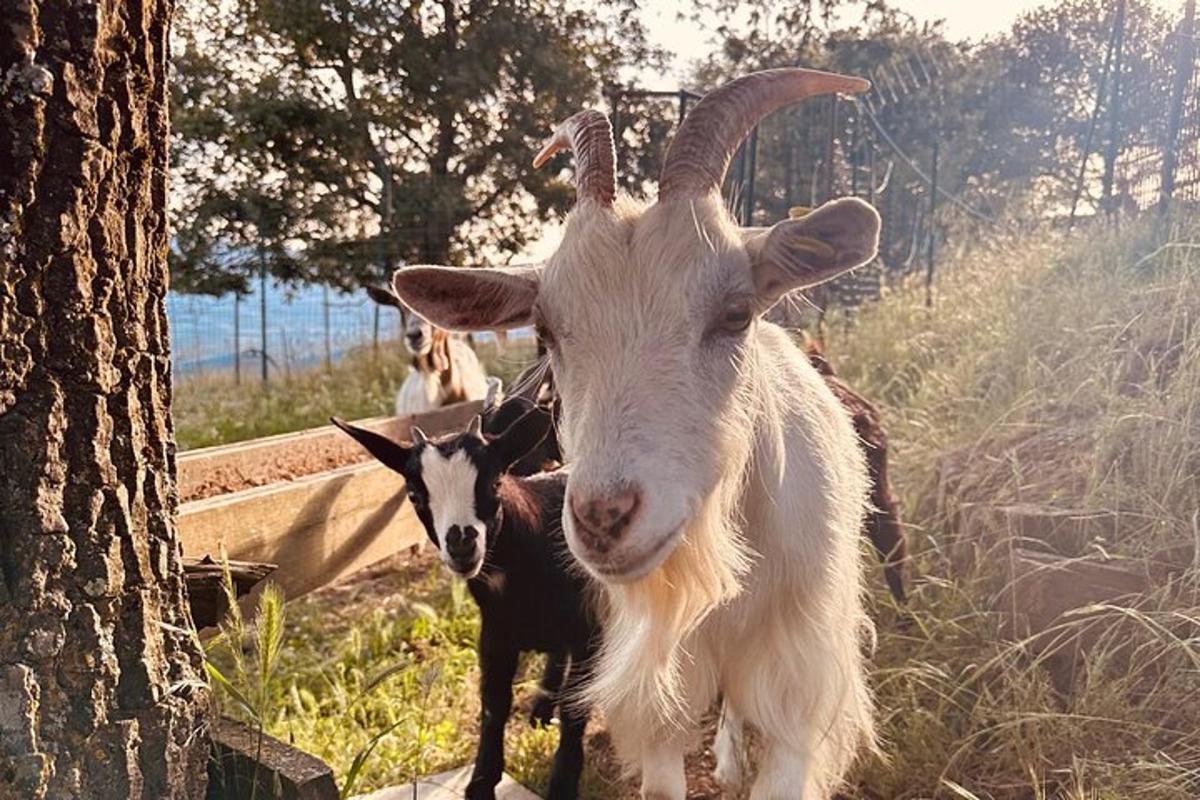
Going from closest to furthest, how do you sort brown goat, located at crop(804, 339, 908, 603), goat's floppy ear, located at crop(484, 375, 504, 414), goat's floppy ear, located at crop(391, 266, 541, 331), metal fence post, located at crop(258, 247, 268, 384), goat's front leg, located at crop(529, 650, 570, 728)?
1. goat's floppy ear, located at crop(391, 266, 541, 331)
2. goat's front leg, located at crop(529, 650, 570, 728)
3. brown goat, located at crop(804, 339, 908, 603)
4. goat's floppy ear, located at crop(484, 375, 504, 414)
5. metal fence post, located at crop(258, 247, 268, 384)

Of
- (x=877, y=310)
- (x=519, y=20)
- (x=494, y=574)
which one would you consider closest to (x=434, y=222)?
(x=519, y=20)

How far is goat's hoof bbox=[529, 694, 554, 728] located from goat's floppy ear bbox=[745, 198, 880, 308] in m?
1.98

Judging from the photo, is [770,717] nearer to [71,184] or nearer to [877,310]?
[71,184]

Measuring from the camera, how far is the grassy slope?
2.47 metres

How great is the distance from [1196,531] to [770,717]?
1.55 m

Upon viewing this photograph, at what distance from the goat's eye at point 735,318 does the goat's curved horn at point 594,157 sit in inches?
14.9

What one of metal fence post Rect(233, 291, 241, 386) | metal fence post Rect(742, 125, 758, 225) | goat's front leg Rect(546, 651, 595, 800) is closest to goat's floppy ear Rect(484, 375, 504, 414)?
goat's front leg Rect(546, 651, 595, 800)

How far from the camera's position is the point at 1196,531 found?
2639 millimetres

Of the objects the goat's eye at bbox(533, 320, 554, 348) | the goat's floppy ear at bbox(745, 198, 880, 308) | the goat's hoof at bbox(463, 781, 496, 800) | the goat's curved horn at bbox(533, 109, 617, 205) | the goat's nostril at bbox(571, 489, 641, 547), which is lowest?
the goat's hoof at bbox(463, 781, 496, 800)

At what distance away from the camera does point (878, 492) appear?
3.47m

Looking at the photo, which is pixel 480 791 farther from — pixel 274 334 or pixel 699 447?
pixel 274 334

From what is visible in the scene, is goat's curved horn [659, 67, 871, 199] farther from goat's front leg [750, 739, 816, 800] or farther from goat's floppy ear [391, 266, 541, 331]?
goat's front leg [750, 739, 816, 800]

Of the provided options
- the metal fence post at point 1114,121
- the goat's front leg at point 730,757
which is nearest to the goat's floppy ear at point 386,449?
the goat's front leg at point 730,757

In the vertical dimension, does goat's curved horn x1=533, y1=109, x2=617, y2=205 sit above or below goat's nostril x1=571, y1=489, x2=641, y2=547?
above
